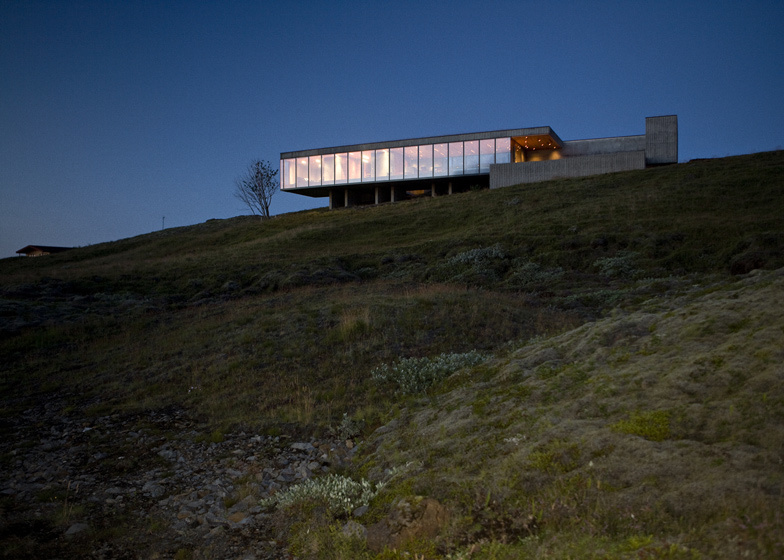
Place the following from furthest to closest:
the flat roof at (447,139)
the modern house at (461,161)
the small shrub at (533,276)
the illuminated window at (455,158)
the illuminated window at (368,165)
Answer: the illuminated window at (368,165)
the illuminated window at (455,158)
the flat roof at (447,139)
the modern house at (461,161)
the small shrub at (533,276)

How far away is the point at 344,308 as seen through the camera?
14.5 metres

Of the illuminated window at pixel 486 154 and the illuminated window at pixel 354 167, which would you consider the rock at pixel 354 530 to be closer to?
the illuminated window at pixel 486 154

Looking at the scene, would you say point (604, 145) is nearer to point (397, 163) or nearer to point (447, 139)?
point (447, 139)

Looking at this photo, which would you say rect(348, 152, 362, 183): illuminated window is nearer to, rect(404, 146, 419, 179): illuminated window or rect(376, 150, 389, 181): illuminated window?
rect(376, 150, 389, 181): illuminated window

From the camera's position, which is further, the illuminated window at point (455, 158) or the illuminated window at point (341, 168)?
the illuminated window at point (341, 168)

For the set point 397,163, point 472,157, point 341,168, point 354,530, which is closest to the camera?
point 354,530

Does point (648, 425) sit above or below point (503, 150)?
below

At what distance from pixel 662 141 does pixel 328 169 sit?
3674 centimetres

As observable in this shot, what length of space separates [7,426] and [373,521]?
28.0 feet

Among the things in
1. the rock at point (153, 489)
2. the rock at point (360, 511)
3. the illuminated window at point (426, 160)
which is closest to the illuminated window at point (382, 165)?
the illuminated window at point (426, 160)

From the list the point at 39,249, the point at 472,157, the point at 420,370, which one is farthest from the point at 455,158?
the point at 39,249

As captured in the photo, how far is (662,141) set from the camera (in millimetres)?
45844

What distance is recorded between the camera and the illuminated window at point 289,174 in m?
60.1

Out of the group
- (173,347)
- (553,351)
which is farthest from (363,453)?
(173,347)
